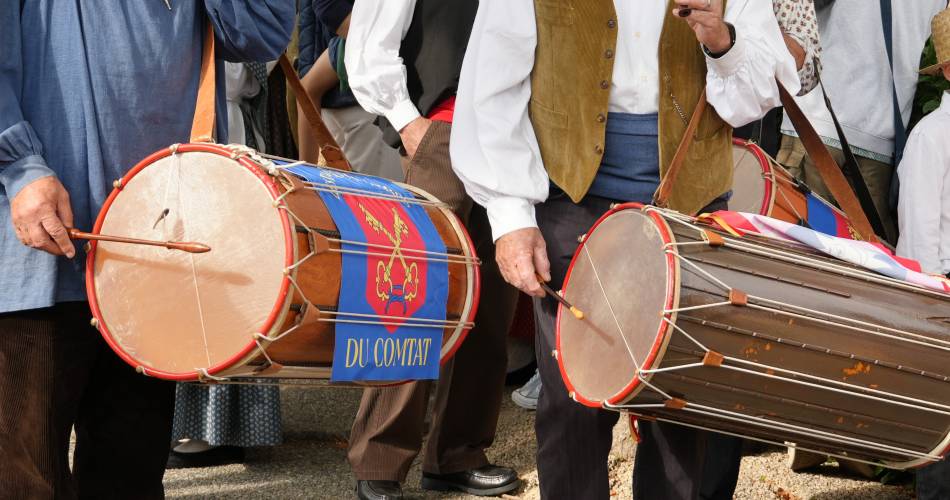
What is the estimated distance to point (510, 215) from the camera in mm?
2904

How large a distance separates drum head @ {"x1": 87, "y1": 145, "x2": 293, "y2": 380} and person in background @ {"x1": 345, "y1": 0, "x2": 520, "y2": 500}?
4.96 ft

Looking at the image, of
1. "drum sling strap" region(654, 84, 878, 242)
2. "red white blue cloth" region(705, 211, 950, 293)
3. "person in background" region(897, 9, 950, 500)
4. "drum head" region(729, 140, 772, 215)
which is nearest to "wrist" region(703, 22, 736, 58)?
"drum sling strap" region(654, 84, 878, 242)

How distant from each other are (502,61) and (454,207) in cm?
120

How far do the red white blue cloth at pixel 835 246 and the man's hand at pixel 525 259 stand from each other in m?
0.44

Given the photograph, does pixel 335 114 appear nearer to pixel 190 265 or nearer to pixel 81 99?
pixel 81 99

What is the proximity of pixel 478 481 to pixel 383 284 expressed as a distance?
5.64 feet

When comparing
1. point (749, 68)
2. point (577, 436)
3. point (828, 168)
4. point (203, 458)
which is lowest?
point (203, 458)

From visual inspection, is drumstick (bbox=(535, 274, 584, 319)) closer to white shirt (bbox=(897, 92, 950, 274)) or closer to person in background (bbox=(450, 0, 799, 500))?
person in background (bbox=(450, 0, 799, 500))

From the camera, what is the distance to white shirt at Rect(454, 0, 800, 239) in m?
2.89

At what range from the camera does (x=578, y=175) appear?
2904 millimetres

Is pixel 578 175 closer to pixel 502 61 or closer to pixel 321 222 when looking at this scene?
pixel 502 61

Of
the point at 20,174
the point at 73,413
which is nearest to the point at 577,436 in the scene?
the point at 73,413

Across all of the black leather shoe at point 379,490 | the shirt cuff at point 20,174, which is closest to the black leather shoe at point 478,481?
the black leather shoe at point 379,490

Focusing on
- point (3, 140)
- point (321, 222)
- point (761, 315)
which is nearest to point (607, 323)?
point (761, 315)
